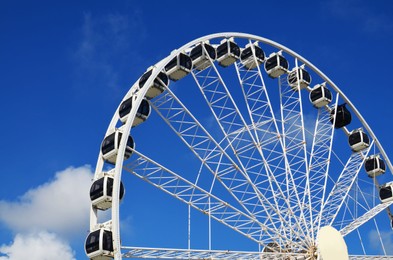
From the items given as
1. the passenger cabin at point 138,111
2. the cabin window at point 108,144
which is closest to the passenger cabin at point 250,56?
the passenger cabin at point 138,111

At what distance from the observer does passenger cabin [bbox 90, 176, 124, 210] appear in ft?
59.1

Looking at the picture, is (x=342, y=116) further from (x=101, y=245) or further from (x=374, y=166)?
(x=101, y=245)

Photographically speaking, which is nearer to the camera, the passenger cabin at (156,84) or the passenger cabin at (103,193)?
the passenger cabin at (103,193)

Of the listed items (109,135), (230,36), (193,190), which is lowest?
(193,190)

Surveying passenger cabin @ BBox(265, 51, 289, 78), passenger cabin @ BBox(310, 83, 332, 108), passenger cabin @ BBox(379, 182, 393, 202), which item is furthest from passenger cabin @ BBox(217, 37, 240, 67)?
passenger cabin @ BBox(379, 182, 393, 202)

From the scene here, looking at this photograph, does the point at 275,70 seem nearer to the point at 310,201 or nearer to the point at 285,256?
the point at 310,201

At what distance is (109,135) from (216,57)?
6978 mm

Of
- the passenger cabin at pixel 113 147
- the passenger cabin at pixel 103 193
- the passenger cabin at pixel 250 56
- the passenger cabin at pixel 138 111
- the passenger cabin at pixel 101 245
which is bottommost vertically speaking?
the passenger cabin at pixel 101 245

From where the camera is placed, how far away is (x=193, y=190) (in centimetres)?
2086

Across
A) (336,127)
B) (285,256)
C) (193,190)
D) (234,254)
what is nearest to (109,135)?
(193,190)

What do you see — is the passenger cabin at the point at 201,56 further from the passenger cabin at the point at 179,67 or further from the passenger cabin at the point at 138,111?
the passenger cabin at the point at 138,111

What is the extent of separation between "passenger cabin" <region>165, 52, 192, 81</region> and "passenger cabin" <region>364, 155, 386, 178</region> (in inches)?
527

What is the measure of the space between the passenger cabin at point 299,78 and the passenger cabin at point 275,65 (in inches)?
30.8

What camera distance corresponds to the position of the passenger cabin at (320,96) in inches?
1138
